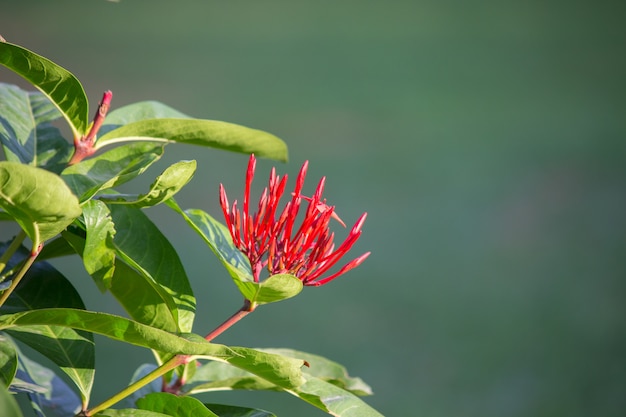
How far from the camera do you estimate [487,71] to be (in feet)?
11.0

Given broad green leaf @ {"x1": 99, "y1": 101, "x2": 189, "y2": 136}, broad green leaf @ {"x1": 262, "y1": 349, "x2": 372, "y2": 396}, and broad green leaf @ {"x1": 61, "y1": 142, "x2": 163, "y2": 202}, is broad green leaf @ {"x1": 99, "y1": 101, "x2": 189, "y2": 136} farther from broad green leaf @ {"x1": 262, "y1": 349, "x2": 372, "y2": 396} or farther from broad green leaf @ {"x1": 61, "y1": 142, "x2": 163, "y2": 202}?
broad green leaf @ {"x1": 262, "y1": 349, "x2": 372, "y2": 396}

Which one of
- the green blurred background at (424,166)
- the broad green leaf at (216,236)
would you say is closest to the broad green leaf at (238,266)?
the broad green leaf at (216,236)

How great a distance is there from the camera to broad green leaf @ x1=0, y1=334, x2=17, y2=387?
1.53 feet

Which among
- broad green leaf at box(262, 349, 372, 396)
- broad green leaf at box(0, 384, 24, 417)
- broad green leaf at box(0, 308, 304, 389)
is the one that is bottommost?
broad green leaf at box(0, 384, 24, 417)

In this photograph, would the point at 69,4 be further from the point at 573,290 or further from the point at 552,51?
the point at 573,290

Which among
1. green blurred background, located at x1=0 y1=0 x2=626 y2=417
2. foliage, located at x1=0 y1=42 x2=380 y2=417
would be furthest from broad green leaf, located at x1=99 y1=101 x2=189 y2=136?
green blurred background, located at x1=0 y1=0 x2=626 y2=417

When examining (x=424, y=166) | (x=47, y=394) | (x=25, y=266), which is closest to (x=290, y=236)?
(x=25, y=266)

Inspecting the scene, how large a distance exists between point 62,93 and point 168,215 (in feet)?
8.41

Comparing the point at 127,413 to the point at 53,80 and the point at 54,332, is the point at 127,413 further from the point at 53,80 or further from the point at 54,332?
the point at 53,80

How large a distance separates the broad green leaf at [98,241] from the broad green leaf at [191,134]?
0.09 metres

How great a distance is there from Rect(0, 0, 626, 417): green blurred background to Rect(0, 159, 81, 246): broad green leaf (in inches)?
83.9

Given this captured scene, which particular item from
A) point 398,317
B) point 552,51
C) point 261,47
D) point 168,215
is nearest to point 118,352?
point 168,215

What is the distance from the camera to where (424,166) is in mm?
3135

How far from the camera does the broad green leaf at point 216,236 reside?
0.48 metres
